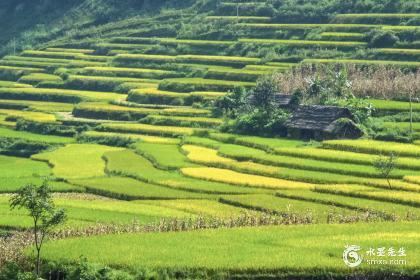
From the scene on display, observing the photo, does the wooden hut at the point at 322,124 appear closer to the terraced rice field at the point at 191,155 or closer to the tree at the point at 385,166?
the terraced rice field at the point at 191,155

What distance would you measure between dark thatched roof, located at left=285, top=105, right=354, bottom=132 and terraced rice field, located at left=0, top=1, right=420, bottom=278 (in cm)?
119

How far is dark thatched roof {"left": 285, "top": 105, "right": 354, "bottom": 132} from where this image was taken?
161ft

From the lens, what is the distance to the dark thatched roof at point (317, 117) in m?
49.0

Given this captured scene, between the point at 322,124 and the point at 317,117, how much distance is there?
701 millimetres

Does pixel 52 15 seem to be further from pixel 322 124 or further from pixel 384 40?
pixel 322 124

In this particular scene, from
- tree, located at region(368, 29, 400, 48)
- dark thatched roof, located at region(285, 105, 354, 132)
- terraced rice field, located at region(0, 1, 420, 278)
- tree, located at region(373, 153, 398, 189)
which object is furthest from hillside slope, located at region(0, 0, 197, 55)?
tree, located at region(373, 153, 398, 189)

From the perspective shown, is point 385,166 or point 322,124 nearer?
point 385,166

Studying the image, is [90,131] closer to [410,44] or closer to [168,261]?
[410,44]

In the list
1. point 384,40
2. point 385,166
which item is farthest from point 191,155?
point 384,40

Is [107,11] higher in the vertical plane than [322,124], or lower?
higher

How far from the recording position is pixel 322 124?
4912 centimetres

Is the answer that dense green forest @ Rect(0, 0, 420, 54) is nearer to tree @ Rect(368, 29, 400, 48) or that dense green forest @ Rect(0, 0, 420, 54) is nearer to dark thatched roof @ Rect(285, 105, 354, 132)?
tree @ Rect(368, 29, 400, 48)

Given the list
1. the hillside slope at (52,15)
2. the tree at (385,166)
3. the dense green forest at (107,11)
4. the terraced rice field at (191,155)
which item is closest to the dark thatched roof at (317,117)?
the terraced rice field at (191,155)

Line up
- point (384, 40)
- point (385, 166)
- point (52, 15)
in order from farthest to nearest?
point (52, 15) → point (384, 40) → point (385, 166)
